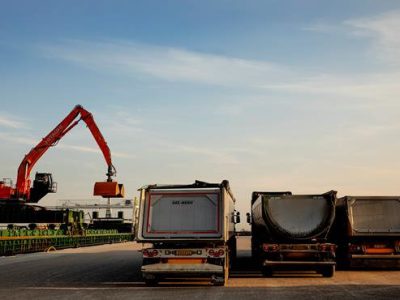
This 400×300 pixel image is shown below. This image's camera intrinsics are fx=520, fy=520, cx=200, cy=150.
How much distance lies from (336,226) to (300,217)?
3004 mm

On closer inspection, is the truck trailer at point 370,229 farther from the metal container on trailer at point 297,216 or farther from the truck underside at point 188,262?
the truck underside at point 188,262

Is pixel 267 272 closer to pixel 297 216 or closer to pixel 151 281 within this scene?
pixel 297 216

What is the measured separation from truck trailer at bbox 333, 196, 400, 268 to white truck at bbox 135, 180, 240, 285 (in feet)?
17.1

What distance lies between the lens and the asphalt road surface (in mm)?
11430

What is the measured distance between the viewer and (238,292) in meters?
12.0

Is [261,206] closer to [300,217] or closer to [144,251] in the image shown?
[300,217]

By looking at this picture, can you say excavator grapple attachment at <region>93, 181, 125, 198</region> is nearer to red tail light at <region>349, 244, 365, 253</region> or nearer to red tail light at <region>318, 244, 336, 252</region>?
red tail light at <region>349, 244, 365, 253</region>

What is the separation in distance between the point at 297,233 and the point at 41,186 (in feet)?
94.8

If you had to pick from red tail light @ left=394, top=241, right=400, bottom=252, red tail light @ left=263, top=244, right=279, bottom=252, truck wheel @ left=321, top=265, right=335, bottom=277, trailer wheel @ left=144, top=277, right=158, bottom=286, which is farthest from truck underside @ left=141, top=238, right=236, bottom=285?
red tail light @ left=394, top=241, right=400, bottom=252

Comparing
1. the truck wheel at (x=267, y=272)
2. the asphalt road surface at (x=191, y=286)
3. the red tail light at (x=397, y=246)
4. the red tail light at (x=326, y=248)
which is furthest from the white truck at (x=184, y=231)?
the red tail light at (x=397, y=246)

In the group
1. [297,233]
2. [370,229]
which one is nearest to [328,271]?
[297,233]

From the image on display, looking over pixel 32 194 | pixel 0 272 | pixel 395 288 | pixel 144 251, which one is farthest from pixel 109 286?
pixel 32 194

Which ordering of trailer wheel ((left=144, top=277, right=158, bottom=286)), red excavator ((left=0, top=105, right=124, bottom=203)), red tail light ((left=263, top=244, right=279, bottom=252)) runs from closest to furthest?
trailer wheel ((left=144, top=277, right=158, bottom=286))
red tail light ((left=263, top=244, right=279, bottom=252))
red excavator ((left=0, top=105, right=124, bottom=203))

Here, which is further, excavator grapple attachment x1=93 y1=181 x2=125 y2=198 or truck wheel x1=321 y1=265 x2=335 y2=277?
excavator grapple attachment x1=93 y1=181 x2=125 y2=198
